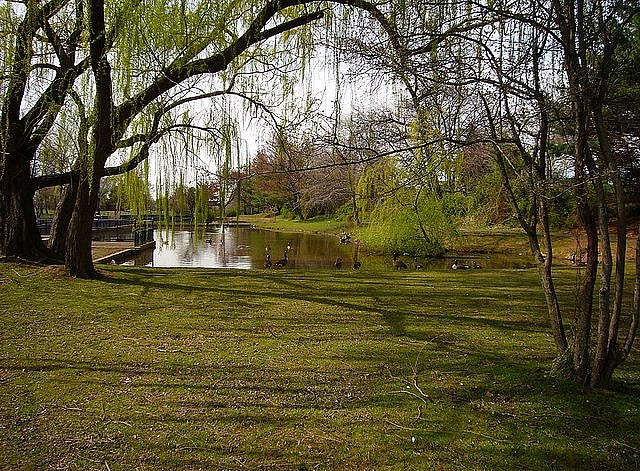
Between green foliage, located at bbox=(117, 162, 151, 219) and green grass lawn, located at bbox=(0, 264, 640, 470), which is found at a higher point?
green foliage, located at bbox=(117, 162, 151, 219)

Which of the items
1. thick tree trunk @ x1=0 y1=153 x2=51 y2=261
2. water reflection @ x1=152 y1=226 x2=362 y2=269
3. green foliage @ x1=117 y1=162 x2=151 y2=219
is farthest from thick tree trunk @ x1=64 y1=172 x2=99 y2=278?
water reflection @ x1=152 y1=226 x2=362 y2=269

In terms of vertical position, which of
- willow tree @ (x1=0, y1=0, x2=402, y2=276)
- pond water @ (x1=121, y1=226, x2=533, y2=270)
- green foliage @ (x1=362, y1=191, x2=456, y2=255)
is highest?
willow tree @ (x1=0, y1=0, x2=402, y2=276)

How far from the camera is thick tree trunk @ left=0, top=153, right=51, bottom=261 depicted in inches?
269

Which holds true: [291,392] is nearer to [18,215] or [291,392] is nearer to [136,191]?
[136,191]

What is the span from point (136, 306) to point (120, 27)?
236 centimetres

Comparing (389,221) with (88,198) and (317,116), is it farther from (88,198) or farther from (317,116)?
(317,116)

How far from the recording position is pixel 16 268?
20.2 feet

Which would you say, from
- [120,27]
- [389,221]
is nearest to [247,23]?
[120,27]

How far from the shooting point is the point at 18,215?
22.5 ft

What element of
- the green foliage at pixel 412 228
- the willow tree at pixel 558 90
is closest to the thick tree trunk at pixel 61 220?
the willow tree at pixel 558 90

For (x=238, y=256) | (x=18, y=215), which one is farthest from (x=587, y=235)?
(x=238, y=256)

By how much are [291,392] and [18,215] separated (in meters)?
6.07

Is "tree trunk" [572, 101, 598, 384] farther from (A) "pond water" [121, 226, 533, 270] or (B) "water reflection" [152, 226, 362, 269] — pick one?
(A) "pond water" [121, 226, 533, 270]

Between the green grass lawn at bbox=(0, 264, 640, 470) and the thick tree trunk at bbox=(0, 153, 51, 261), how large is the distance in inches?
105
